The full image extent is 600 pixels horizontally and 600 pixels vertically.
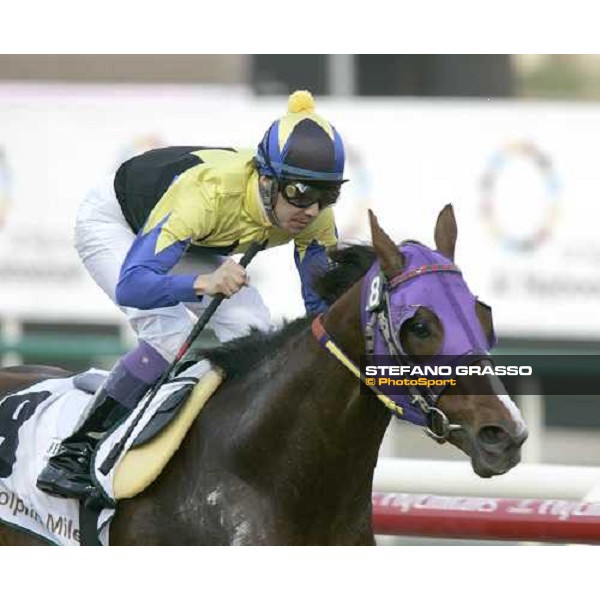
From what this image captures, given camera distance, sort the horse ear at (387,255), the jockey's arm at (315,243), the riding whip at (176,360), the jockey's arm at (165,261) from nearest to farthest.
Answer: the horse ear at (387,255), the jockey's arm at (165,261), the riding whip at (176,360), the jockey's arm at (315,243)

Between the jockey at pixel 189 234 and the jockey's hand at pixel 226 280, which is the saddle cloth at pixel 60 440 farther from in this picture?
the jockey's hand at pixel 226 280

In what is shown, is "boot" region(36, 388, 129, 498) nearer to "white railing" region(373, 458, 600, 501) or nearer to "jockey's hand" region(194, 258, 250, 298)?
"jockey's hand" region(194, 258, 250, 298)

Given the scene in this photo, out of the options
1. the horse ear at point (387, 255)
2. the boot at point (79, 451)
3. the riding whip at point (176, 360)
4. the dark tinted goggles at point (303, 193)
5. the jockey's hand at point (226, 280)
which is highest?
the dark tinted goggles at point (303, 193)

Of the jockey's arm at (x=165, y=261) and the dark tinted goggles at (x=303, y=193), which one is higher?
the dark tinted goggles at (x=303, y=193)

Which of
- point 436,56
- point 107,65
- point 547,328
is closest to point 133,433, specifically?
point 547,328

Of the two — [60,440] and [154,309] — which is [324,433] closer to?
[154,309]

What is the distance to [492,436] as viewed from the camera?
3824 millimetres

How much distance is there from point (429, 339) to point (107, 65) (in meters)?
8.38

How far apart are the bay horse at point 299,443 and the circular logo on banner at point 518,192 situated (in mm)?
5077

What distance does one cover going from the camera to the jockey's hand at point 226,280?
13.9ft

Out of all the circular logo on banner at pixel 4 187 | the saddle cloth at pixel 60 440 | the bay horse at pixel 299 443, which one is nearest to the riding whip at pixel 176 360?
the saddle cloth at pixel 60 440

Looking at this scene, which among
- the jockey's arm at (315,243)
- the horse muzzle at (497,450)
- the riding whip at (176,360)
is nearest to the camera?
the horse muzzle at (497,450)

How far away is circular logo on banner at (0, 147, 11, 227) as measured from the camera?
10.0m

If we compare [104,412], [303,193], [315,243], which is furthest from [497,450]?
[104,412]
